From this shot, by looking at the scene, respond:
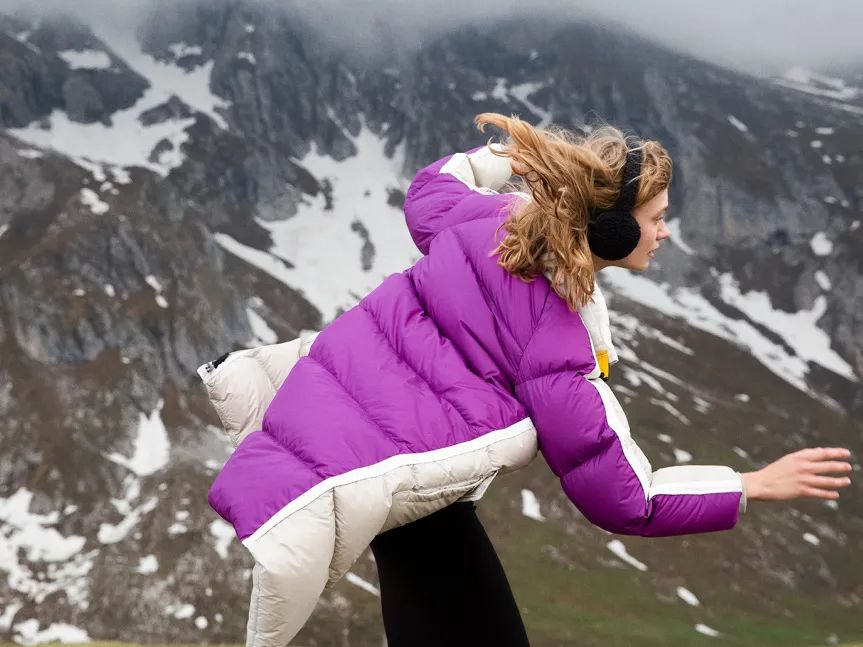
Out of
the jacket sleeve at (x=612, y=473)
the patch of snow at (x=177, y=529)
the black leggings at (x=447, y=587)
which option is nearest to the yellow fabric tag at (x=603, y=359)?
the jacket sleeve at (x=612, y=473)

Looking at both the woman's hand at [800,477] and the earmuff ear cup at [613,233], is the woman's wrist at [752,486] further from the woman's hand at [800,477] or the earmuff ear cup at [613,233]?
the earmuff ear cup at [613,233]

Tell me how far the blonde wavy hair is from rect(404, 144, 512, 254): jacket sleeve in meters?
0.77

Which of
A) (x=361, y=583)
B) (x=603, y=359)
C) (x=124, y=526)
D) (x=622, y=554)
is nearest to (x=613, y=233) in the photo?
(x=603, y=359)

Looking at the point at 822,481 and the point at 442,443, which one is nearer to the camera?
the point at 822,481

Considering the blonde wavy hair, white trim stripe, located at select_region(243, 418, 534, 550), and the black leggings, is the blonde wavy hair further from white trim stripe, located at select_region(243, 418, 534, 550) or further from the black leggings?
the black leggings

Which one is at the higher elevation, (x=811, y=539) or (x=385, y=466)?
(x=385, y=466)

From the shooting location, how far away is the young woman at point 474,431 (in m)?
4.86

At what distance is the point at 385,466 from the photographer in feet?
16.2

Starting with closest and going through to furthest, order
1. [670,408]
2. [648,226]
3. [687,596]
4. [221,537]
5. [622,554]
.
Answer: [648,226], [687,596], [622,554], [221,537], [670,408]

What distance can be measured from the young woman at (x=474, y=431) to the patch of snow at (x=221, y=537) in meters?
128

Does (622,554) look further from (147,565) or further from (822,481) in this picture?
(822,481)

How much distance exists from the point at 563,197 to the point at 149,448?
506ft

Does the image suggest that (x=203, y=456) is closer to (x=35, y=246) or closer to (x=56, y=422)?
(x=56, y=422)

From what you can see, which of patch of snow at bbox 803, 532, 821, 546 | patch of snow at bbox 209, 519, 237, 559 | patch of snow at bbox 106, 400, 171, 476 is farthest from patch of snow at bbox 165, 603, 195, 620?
patch of snow at bbox 803, 532, 821, 546
